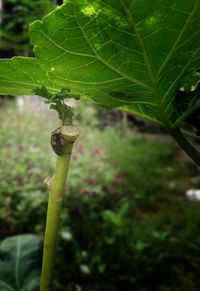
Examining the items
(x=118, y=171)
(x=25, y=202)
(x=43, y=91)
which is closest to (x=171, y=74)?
(x=43, y=91)

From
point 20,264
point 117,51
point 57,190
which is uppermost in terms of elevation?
point 117,51

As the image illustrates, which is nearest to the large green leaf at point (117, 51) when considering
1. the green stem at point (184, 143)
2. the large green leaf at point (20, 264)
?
the green stem at point (184, 143)

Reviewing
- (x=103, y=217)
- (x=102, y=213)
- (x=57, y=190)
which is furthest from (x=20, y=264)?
(x=103, y=217)

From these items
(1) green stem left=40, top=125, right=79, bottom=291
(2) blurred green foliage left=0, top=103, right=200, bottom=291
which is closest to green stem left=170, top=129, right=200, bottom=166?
(1) green stem left=40, top=125, right=79, bottom=291

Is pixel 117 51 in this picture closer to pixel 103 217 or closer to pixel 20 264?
pixel 20 264

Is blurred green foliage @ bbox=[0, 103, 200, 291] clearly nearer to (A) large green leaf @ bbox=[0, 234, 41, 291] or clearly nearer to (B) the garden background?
(B) the garden background

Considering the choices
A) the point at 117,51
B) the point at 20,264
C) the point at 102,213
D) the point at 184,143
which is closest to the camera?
the point at 117,51

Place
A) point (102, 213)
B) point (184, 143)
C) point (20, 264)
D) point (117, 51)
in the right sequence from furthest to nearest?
point (102, 213), point (20, 264), point (184, 143), point (117, 51)

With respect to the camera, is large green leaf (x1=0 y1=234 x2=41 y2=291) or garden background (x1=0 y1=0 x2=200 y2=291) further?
garden background (x1=0 y1=0 x2=200 y2=291)
